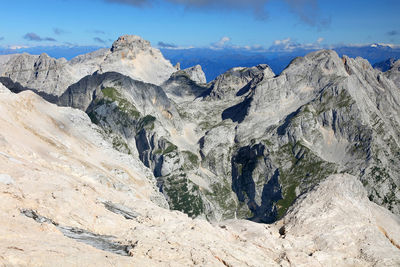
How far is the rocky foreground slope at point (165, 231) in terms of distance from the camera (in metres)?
27.8

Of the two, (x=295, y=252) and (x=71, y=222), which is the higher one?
(x=71, y=222)

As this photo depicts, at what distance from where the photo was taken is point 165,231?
37.0 meters

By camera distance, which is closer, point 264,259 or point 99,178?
point 264,259

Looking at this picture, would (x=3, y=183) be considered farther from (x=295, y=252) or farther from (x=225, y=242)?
(x=295, y=252)

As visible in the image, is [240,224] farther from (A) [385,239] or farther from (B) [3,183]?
(B) [3,183]

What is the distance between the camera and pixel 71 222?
33.9m

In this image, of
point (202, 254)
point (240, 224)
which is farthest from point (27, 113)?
point (202, 254)

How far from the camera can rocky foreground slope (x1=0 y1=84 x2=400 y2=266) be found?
91.1ft

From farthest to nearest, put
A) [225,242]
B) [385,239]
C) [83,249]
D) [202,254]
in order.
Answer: [385,239] → [225,242] → [202,254] → [83,249]

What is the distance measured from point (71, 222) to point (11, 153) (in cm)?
2710

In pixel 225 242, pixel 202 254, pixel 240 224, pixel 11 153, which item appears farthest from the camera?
pixel 11 153

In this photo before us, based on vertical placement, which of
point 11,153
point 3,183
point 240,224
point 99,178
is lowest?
point 99,178

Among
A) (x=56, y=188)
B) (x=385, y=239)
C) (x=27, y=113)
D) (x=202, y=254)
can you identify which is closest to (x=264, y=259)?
(x=202, y=254)

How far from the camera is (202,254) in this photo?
107ft
